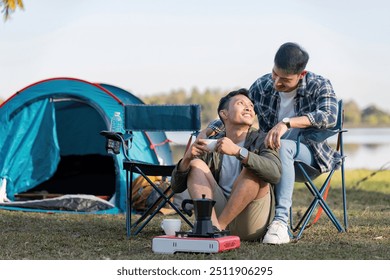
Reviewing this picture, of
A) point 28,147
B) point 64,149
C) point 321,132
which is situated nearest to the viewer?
point 321,132

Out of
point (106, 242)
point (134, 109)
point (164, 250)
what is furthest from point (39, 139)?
point (164, 250)

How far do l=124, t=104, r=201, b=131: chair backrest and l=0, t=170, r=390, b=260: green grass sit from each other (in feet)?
1.99

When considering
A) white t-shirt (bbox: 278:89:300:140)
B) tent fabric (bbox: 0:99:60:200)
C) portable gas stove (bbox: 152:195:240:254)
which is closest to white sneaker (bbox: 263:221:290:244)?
portable gas stove (bbox: 152:195:240:254)

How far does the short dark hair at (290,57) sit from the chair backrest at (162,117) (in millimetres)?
752

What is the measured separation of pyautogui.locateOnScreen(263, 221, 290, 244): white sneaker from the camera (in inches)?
143

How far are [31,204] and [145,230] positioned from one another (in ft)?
5.74

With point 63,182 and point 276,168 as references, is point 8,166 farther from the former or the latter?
point 276,168

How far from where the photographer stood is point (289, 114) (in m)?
4.06

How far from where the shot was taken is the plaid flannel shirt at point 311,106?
3.91 m

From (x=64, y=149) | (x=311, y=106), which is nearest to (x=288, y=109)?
(x=311, y=106)

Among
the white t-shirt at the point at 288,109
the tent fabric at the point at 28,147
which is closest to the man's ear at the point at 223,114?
the white t-shirt at the point at 288,109

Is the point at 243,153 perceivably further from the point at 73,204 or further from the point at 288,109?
the point at 73,204

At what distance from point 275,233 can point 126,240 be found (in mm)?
819

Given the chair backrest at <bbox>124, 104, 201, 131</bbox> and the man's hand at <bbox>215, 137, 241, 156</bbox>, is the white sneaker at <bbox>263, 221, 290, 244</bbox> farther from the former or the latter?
the chair backrest at <bbox>124, 104, 201, 131</bbox>
